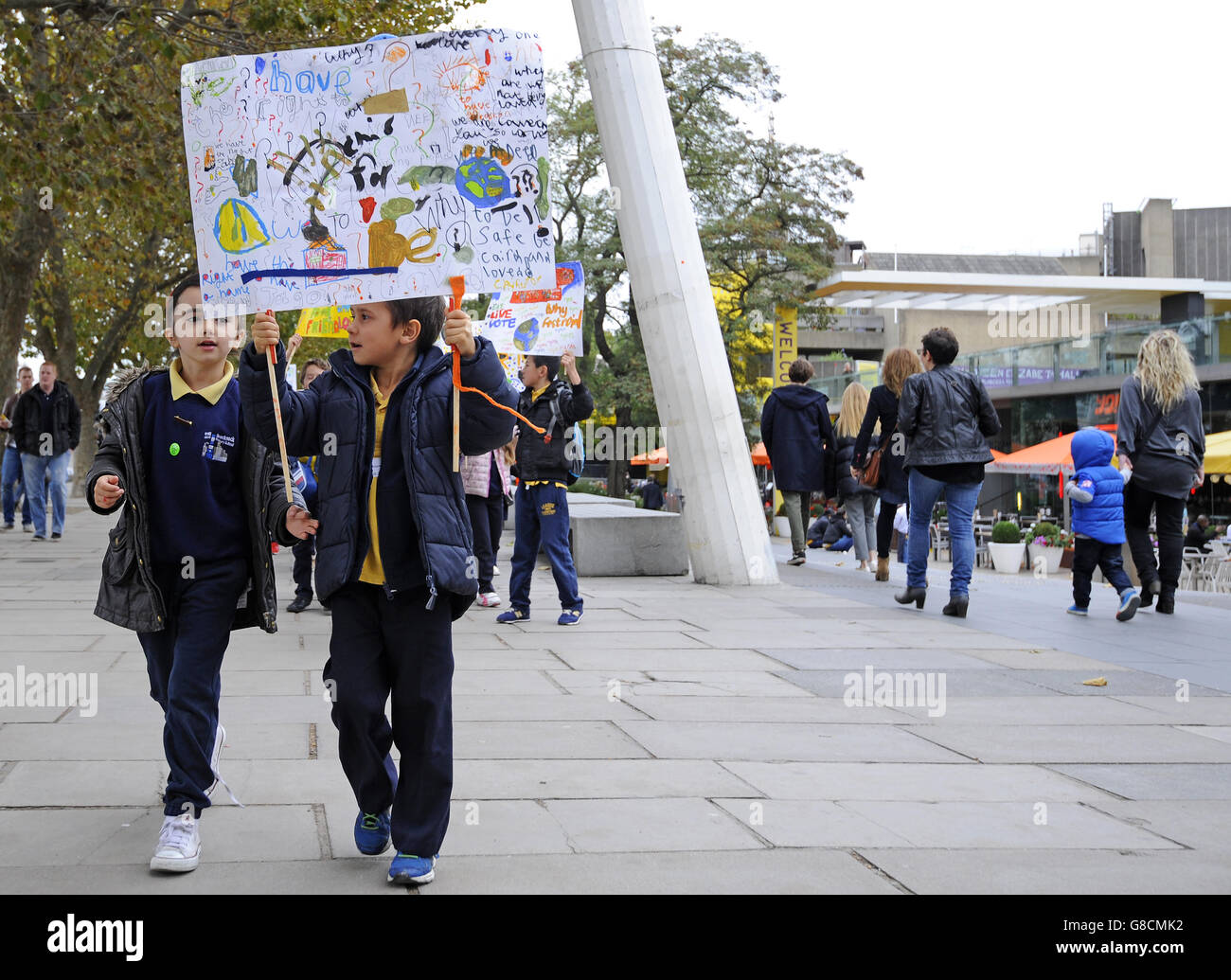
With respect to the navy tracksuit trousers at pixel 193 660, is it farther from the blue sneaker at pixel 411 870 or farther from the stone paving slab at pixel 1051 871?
the stone paving slab at pixel 1051 871

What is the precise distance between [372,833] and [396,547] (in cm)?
86

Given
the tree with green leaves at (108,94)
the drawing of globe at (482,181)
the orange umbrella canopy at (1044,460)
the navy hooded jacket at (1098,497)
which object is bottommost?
the orange umbrella canopy at (1044,460)

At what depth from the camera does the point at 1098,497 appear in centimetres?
1004

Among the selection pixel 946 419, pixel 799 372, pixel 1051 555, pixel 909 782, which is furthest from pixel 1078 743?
pixel 1051 555

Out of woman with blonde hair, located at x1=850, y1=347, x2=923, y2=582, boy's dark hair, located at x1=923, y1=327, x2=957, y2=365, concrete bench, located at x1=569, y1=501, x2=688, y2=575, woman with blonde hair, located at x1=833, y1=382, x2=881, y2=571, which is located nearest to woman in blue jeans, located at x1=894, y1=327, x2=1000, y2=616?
boy's dark hair, located at x1=923, y1=327, x2=957, y2=365

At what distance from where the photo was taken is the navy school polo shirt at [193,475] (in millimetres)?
4191

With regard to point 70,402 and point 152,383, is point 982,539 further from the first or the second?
point 152,383

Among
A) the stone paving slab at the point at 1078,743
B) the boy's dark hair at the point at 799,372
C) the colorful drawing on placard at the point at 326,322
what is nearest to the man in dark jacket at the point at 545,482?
the colorful drawing on placard at the point at 326,322

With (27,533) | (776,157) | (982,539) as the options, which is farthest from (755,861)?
(776,157)

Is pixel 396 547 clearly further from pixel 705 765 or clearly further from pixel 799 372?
pixel 799 372

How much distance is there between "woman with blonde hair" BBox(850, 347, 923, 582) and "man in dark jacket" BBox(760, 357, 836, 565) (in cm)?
134

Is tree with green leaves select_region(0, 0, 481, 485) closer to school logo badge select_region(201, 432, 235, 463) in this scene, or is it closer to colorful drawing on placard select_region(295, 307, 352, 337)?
colorful drawing on placard select_region(295, 307, 352, 337)

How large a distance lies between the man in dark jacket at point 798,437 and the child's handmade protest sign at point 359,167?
9635 millimetres
